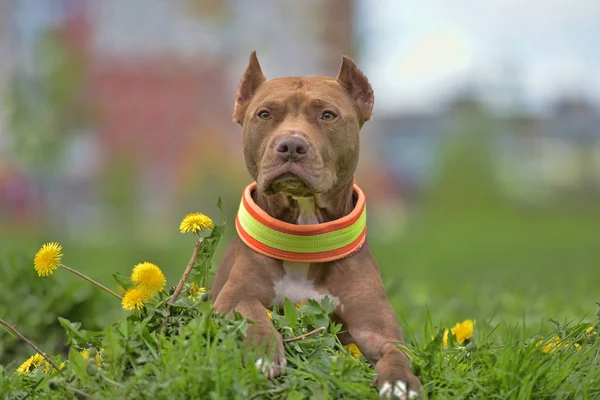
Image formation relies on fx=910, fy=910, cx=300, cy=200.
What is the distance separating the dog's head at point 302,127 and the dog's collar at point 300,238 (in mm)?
160

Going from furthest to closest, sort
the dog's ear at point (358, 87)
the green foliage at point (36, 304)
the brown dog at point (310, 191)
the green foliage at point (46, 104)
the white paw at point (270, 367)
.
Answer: the green foliage at point (46, 104)
the green foliage at point (36, 304)
the dog's ear at point (358, 87)
the brown dog at point (310, 191)
the white paw at point (270, 367)

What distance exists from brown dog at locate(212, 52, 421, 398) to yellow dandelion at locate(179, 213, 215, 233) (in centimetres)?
28

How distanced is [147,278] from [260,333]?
45 cm

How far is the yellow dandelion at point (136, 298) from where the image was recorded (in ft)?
10.7

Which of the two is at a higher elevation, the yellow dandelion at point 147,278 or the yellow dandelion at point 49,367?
the yellow dandelion at point 147,278

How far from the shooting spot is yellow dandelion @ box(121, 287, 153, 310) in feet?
10.7

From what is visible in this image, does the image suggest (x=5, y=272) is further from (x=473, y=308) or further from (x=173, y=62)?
(x=173, y=62)

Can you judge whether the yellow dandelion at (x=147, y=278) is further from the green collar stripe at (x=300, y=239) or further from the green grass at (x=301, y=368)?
the green collar stripe at (x=300, y=239)

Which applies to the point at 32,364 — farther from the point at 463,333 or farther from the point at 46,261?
the point at 463,333

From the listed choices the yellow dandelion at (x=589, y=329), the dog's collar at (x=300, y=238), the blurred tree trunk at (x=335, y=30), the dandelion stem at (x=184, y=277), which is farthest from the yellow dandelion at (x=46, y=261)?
the blurred tree trunk at (x=335, y=30)

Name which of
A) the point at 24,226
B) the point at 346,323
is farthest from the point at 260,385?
the point at 24,226

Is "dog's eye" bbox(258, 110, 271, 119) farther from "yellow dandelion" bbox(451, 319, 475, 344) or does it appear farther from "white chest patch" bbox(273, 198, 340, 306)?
"yellow dandelion" bbox(451, 319, 475, 344)

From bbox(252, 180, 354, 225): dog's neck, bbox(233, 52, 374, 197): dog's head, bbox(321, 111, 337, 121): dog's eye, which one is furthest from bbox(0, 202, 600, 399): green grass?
bbox(321, 111, 337, 121): dog's eye

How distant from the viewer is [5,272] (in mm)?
5320
